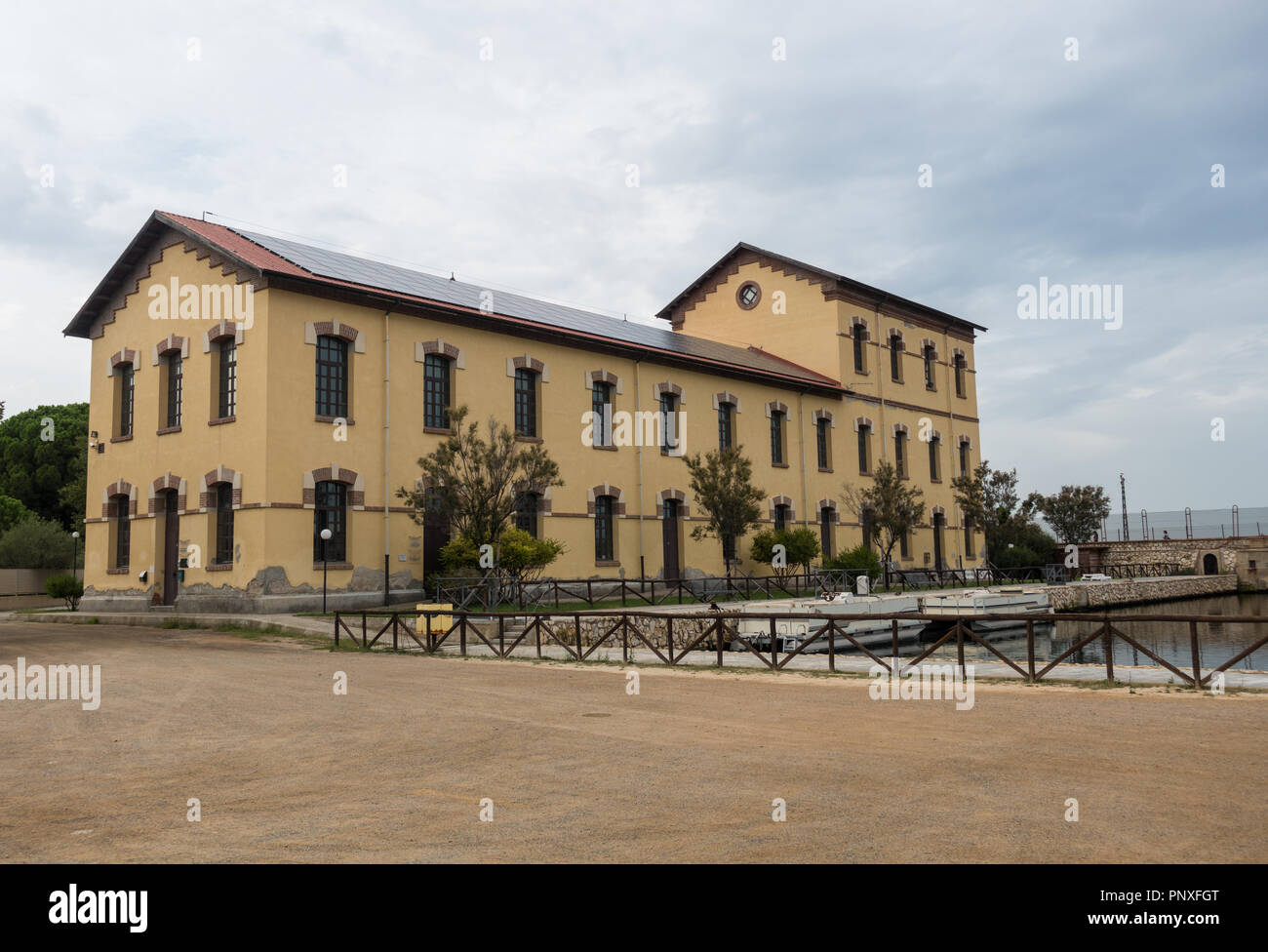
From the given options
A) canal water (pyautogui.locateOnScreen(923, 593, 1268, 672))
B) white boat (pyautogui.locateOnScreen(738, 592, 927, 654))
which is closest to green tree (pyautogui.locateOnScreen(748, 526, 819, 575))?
white boat (pyautogui.locateOnScreen(738, 592, 927, 654))

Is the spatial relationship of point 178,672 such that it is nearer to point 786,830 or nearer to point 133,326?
point 786,830

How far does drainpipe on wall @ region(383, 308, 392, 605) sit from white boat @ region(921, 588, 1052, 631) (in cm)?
1482

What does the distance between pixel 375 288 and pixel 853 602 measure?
15200 millimetres

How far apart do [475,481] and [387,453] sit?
2926mm

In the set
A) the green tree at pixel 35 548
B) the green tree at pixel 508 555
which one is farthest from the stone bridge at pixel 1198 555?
the green tree at pixel 35 548

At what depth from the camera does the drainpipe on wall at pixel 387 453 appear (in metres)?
24.1

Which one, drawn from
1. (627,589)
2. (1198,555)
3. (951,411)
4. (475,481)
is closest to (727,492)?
(627,589)

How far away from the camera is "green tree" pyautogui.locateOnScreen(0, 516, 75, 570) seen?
→ 3903cm

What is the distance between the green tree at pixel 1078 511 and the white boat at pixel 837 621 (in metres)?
37.1

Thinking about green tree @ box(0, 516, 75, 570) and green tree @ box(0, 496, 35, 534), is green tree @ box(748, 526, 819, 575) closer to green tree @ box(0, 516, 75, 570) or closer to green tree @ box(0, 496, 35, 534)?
green tree @ box(0, 516, 75, 570)

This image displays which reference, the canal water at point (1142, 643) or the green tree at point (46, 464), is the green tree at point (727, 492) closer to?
the canal water at point (1142, 643)

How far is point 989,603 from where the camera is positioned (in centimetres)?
3061

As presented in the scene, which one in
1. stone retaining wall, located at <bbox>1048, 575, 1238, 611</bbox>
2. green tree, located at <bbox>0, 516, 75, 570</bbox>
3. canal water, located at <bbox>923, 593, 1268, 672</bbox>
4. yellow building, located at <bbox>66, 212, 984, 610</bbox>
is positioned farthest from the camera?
green tree, located at <bbox>0, 516, 75, 570</bbox>
